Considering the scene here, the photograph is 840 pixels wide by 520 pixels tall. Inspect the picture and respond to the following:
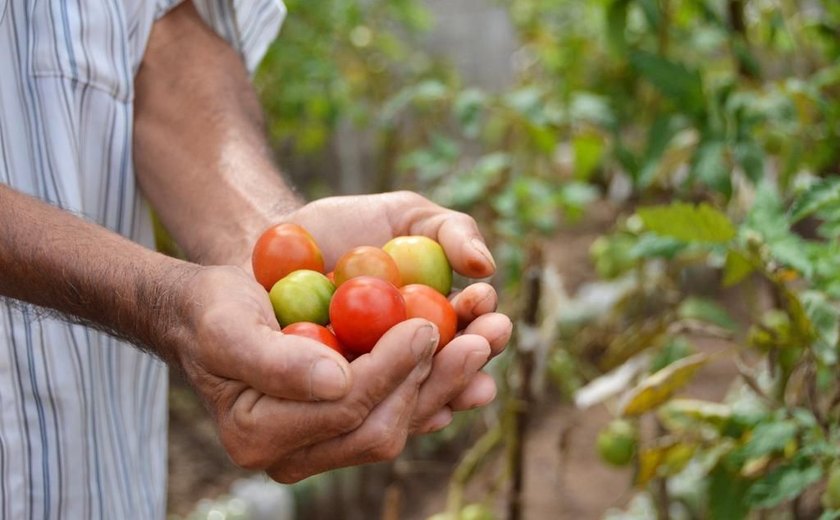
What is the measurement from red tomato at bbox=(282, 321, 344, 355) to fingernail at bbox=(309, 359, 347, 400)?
174 mm

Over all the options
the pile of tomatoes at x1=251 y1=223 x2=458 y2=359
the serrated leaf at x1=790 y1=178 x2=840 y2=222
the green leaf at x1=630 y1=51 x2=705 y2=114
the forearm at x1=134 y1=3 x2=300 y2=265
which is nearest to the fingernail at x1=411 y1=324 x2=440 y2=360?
the pile of tomatoes at x1=251 y1=223 x2=458 y2=359

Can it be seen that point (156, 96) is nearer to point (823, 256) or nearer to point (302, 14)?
point (823, 256)

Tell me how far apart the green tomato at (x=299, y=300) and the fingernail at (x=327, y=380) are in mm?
280

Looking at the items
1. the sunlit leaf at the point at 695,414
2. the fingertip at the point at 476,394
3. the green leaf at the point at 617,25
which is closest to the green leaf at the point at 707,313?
the sunlit leaf at the point at 695,414

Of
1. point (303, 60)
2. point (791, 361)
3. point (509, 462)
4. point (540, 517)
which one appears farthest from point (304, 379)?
point (303, 60)

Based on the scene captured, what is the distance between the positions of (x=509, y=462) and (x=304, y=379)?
1189 mm

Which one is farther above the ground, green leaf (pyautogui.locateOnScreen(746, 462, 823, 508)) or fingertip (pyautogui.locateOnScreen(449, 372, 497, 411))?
fingertip (pyautogui.locateOnScreen(449, 372, 497, 411))

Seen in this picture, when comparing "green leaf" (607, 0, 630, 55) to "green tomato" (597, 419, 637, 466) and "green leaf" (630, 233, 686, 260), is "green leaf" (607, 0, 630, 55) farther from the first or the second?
"green tomato" (597, 419, 637, 466)

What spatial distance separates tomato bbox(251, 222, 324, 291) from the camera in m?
1.29

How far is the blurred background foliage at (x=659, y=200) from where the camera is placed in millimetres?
1425

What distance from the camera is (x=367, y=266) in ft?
4.19

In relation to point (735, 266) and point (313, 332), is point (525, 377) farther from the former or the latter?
point (313, 332)

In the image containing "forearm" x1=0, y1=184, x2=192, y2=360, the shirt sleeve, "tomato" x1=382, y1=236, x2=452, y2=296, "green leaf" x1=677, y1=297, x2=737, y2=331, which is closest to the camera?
"forearm" x1=0, y1=184, x2=192, y2=360

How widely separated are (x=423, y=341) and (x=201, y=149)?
671 millimetres
